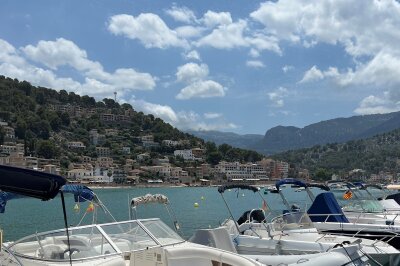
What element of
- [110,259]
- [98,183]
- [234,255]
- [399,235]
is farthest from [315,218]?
[98,183]

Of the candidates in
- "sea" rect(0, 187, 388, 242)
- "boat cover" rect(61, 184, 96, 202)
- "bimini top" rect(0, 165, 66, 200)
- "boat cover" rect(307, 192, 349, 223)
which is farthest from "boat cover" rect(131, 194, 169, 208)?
"bimini top" rect(0, 165, 66, 200)

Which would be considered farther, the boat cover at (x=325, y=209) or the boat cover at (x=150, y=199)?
the boat cover at (x=325, y=209)

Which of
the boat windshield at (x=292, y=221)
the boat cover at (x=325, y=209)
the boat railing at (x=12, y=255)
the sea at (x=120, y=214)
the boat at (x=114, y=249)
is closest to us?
the boat railing at (x=12, y=255)

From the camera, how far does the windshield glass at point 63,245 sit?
10039mm

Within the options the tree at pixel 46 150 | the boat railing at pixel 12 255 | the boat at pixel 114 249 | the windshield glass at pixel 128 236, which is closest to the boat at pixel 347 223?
the boat at pixel 114 249

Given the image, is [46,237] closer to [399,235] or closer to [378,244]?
[378,244]

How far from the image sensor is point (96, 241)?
10.6 m

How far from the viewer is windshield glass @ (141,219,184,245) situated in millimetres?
11031

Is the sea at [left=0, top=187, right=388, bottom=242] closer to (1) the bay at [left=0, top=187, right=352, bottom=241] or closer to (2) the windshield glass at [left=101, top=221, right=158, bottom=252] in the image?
(1) the bay at [left=0, top=187, right=352, bottom=241]

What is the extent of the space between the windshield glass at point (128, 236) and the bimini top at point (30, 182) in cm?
312

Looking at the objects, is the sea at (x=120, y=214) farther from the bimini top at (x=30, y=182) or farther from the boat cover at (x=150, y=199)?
the bimini top at (x=30, y=182)

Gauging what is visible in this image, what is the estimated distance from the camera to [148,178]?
179m

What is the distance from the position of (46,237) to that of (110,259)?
1.60 m

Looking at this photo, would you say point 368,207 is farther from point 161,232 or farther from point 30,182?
point 30,182
